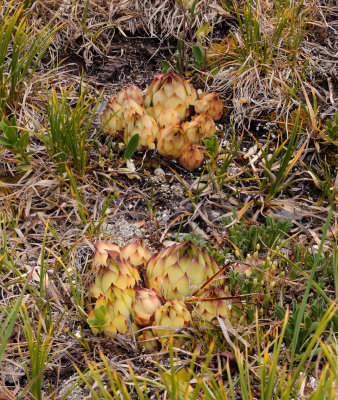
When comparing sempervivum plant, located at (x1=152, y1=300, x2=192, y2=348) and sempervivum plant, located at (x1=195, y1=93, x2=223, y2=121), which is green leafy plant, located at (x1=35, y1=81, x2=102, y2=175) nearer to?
sempervivum plant, located at (x1=195, y1=93, x2=223, y2=121)

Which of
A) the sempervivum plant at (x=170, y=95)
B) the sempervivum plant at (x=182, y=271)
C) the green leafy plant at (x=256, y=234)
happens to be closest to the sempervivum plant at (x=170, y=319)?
the sempervivum plant at (x=182, y=271)

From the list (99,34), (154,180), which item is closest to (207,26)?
(99,34)

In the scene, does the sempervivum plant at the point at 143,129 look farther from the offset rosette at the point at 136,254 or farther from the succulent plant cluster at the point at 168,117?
the offset rosette at the point at 136,254

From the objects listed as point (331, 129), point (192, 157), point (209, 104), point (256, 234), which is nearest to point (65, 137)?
point (192, 157)

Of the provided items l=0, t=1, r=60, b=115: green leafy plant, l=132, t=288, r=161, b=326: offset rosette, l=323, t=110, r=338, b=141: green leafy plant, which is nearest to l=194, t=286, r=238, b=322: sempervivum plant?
l=132, t=288, r=161, b=326: offset rosette

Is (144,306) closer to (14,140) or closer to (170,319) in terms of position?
(170,319)

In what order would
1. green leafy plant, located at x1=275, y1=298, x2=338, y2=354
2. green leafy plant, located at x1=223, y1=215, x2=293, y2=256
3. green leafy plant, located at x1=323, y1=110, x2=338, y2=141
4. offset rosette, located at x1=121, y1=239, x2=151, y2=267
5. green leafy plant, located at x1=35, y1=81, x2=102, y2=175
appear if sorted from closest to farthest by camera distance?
green leafy plant, located at x1=275, y1=298, x2=338, y2=354, offset rosette, located at x1=121, y1=239, x2=151, y2=267, green leafy plant, located at x1=223, y1=215, x2=293, y2=256, green leafy plant, located at x1=35, y1=81, x2=102, y2=175, green leafy plant, located at x1=323, y1=110, x2=338, y2=141
